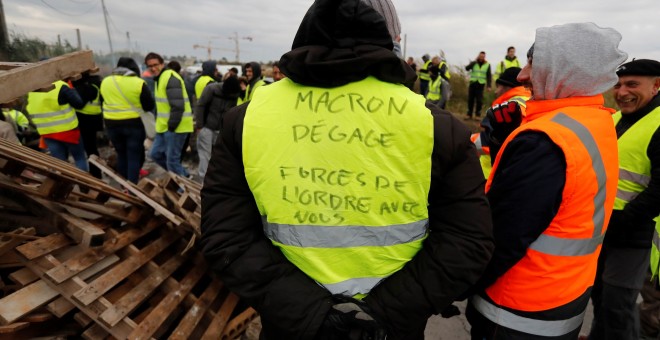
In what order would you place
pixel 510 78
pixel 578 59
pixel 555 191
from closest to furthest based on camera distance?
pixel 555 191 < pixel 578 59 < pixel 510 78

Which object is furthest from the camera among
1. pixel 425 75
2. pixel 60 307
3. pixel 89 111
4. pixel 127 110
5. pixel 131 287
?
pixel 425 75

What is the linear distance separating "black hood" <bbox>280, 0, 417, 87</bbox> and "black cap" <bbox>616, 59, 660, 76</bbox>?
2275 mm

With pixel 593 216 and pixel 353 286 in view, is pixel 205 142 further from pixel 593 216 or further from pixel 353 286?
Answer: pixel 593 216

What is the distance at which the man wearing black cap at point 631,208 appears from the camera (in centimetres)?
237

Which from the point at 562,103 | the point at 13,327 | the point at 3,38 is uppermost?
the point at 3,38

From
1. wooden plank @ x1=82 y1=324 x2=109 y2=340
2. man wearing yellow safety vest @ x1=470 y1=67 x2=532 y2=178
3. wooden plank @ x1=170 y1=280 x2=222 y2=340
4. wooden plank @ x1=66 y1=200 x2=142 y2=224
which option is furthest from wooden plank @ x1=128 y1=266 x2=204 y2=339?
man wearing yellow safety vest @ x1=470 y1=67 x2=532 y2=178

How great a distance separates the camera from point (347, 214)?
3.92 ft

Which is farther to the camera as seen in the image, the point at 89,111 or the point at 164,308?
the point at 89,111

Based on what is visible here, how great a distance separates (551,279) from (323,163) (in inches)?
42.8

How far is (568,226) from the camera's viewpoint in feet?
4.81

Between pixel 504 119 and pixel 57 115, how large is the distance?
5.54 meters

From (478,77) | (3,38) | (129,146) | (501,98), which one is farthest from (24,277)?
(3,38)

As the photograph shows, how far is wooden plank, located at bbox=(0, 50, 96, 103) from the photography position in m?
1.95

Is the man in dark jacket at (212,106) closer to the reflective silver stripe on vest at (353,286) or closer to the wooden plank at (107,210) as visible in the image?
the wooden plank at (107,210)
